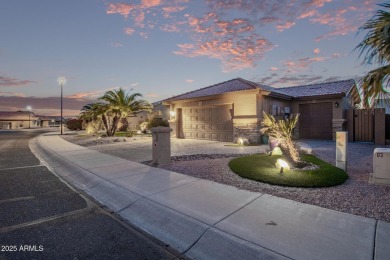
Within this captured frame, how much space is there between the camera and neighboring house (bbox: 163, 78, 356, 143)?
1460 centimetres

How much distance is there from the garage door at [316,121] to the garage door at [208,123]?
6.47 m

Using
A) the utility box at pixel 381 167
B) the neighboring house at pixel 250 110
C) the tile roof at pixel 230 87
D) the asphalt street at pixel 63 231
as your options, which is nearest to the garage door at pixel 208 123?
the neighboring house at pixel 250 110

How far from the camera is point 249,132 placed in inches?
575

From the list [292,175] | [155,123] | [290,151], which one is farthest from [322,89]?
[155,123]

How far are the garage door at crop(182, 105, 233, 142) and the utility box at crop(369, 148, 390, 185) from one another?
10.5 m

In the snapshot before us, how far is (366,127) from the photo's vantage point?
1497cm

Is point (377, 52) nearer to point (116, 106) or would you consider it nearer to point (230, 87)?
point (230, 87)

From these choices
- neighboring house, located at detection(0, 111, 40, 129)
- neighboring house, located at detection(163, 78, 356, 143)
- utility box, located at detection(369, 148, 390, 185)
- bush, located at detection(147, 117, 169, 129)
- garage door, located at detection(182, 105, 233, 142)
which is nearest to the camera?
utility box, located at detection(369, 148, 390, 185)

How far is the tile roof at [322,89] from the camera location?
53.9 feet

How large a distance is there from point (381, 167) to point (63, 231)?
6.91 m

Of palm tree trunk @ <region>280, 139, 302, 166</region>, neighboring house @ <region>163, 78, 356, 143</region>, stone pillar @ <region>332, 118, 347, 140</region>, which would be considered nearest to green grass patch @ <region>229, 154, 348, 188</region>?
palm tree trunk @ <region>280, 139, 302, 166</region>

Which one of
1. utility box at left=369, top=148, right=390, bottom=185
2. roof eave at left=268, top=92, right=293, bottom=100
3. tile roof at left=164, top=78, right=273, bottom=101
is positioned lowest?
utility box at left=369, top=148, right=390, bottom=185

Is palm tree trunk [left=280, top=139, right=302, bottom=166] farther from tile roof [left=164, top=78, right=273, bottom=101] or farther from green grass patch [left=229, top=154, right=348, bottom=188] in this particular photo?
tile roof [left=164, top=78, right=273, bottom=101]

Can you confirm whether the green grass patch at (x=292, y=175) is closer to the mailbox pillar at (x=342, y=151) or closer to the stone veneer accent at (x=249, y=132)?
the mailbox pillar at (x=342, y=151)
